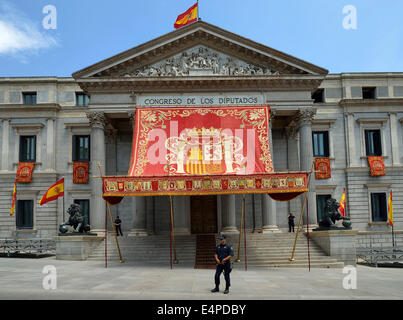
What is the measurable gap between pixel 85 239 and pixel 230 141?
10.7 m

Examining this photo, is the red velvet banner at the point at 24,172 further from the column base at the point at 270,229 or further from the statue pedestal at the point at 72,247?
the column base at the point at 270,229

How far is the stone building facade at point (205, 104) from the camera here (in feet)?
96.7

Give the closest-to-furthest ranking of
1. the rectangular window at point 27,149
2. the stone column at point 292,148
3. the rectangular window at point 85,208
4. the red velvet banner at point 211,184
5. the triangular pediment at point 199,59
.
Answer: the red velvet banner at point 211,184
the triangular pediment at point 199,59
the stone column at point 292,148
the rectangular window at point 85,208
the rectangular window at point 27,149

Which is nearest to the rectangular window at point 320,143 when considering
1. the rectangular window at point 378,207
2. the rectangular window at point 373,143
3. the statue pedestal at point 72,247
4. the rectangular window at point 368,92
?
the rectangular window at point 373,143

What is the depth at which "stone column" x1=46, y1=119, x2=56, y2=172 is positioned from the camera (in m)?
35.6

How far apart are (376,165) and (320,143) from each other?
5.11 meters

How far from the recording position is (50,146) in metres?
35.8

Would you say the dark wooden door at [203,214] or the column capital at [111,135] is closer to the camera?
the dark wooden door at [203,214]

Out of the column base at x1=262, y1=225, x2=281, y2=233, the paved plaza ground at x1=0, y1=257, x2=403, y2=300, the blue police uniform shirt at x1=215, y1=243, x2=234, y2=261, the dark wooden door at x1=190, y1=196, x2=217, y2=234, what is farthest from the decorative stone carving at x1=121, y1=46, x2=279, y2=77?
the blue police uniform shirt at x1=215, y1=243, x2=234, y2=261

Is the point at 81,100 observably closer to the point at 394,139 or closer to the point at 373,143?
the point at 373,143

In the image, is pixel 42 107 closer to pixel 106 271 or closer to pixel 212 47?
pixel 212 47

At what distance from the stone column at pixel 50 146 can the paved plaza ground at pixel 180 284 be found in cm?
1655
